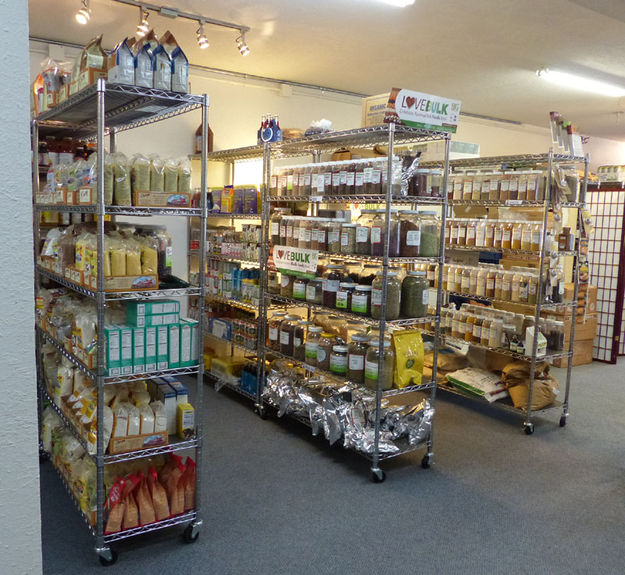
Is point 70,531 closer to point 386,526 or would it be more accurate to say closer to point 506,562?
point 386,526

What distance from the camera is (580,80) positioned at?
21.2ft

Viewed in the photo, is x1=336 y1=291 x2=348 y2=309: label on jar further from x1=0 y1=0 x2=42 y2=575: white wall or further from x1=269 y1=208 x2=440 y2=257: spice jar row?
x1=0 y1=0 x2=42 y2=575: white wall

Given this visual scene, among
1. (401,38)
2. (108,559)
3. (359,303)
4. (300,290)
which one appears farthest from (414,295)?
(401,38)

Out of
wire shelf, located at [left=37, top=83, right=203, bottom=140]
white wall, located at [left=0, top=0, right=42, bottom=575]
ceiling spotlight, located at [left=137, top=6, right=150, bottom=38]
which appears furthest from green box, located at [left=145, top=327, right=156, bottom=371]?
ceiling spotlight, located at [left=137, top=6, right=150, bottom=38]

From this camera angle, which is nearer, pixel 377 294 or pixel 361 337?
pixel 377 294

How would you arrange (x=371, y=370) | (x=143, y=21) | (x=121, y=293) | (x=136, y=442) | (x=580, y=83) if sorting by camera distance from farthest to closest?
(x=580, y=83) → (x=143, y=21) → (x=371, y=370) → (x=136, y=442) → (x=121, y=293)

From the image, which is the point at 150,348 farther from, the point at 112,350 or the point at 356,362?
the point at 356,362

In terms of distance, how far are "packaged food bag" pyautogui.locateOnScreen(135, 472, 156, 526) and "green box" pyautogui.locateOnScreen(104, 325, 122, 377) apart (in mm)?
581

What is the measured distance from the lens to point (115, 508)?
8.52ft

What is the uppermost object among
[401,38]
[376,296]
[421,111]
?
[401,38]

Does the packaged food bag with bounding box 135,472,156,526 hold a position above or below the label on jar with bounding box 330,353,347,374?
below

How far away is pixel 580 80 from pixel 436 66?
5.87 feet

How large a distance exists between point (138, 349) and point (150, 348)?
54 mm

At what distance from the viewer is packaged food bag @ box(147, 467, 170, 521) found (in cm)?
271
